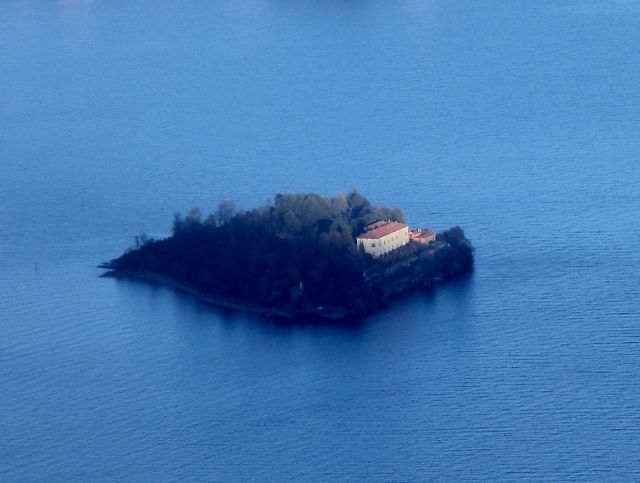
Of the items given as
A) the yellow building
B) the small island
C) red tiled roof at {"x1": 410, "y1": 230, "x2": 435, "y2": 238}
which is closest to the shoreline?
the small island

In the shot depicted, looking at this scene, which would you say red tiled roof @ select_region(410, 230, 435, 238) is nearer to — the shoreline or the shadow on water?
the shadow on water

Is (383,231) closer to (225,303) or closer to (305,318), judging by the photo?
(305,318)

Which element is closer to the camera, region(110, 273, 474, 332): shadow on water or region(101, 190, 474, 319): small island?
region(110, 273, 474, 332): shadow on water

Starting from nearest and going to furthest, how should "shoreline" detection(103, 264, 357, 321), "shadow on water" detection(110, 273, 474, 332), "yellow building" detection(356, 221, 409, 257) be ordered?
"shadow on water" detection(110, 273, 474, 332) → "shoreline" detection(103, 264, 357, 321) → "yellow building" detection(356, 221, 409, 257)

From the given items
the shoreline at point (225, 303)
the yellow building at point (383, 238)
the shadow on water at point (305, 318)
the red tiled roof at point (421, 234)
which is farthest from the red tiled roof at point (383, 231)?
the shoreline at point (225, 303)

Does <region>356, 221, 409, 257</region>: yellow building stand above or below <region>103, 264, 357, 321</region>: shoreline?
above

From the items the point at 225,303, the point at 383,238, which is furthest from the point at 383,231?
the point at 225,303

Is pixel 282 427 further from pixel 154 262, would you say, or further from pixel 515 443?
pixel 154 262

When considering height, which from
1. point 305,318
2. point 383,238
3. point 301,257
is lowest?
point 305,318
